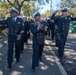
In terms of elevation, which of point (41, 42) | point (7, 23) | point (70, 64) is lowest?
point (70, 64)

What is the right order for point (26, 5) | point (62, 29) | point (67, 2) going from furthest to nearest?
point (67, 2) < point (26, 5) < point (62, 29)

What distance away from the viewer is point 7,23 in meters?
A: 8.85

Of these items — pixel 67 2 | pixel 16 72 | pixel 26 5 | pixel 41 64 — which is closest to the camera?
pixel 16 72

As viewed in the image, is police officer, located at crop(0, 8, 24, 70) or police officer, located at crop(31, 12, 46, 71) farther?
police officer, located at crop(0, 8, 24, 70)

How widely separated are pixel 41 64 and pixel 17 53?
91 centimetres

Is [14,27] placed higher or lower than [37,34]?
higher

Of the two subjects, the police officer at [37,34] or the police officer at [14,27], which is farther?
the police officer at [14,27]

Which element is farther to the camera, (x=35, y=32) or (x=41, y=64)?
(x=41, y=64)

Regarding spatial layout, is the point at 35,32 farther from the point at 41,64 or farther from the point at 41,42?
the point at 41,64

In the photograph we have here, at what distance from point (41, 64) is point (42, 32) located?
1.46m

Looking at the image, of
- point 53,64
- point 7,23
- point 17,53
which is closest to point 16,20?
point 7,23

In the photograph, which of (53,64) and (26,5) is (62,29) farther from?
(26,5)

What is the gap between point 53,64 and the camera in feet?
32.3

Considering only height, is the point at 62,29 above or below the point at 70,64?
above
